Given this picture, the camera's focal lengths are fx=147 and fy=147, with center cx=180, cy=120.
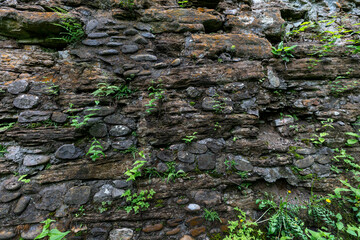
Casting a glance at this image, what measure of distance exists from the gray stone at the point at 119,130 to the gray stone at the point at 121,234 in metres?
1.20

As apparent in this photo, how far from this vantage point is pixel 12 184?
1829 mm

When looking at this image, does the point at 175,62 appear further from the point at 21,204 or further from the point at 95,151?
the point at 21,204

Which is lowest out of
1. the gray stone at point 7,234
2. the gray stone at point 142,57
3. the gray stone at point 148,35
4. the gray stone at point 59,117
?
the gray stone at point 7,234

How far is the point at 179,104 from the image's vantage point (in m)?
2.31

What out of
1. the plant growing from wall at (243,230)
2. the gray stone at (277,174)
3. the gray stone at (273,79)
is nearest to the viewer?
the plant growing from wall at (243,230)

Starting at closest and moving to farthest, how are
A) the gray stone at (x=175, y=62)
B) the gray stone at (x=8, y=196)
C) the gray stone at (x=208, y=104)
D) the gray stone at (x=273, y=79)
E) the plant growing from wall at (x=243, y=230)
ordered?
1. the gray stone at (x=8, y=196)
2. the plant growing from wall at (x=243, y=230)
3. the gray stone at (x=208, y=104)
4. the gray stone at (x=175, y=62)
5. the gray stone at (x=273, y=79)

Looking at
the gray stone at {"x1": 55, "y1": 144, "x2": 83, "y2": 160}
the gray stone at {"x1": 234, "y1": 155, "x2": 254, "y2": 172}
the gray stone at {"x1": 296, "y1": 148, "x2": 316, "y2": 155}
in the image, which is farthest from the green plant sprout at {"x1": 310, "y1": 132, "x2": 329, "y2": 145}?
the gray stone at {"x1": 55, "y1": 144, "x2": 83, "y2": 160}

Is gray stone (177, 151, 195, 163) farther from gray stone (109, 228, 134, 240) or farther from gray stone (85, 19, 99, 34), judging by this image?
gray stone (85, 19, 99, 34)

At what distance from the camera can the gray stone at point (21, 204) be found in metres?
1.76

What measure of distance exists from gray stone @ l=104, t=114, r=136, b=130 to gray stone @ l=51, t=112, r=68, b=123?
0.56 metres

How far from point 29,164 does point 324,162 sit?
13.9 feet

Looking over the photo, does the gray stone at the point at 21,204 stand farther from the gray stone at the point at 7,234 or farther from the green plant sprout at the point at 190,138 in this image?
the green plant sprout at the point at 190,138

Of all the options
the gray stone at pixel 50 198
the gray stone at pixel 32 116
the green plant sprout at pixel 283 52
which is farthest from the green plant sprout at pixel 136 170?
the green plant sprout at pixel 283 52

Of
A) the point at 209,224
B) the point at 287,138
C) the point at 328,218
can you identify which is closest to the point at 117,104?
the point at 209,224
